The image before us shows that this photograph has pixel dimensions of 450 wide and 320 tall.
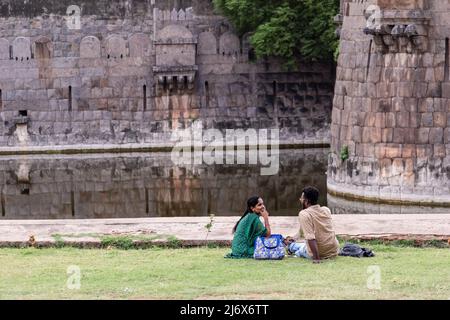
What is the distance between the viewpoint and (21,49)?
1826 inches

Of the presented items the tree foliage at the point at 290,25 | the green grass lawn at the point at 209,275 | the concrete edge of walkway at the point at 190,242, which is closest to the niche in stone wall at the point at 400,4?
the tree foliage at the point at 290,25

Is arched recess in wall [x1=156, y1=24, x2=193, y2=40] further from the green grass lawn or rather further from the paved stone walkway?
the green grass lawn

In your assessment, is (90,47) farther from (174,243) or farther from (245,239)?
(245,239)

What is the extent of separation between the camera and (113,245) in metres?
22.5

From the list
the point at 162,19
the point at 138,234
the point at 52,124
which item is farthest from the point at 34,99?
the point at 138,234

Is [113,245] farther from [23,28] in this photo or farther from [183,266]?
[23,28]

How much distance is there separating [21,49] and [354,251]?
87.7ft

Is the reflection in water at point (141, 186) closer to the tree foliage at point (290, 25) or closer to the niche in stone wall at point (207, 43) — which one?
the tree foliage at point (290, 25)

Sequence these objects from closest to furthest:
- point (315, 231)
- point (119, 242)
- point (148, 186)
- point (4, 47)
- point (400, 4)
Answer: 1. point (315, 231)
2. point (119, 242)
3. point (400, 4)
4. point (148, 186)
5. point (4, 47)

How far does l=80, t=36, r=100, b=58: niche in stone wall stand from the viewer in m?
46.5

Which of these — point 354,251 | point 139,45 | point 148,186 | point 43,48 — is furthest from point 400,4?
point 43,48

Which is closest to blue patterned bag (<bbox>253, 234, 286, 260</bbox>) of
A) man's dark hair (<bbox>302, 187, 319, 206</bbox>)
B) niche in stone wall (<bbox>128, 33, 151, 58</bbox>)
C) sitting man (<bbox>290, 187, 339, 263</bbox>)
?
sitting man (<bbox>290, 187, 339, 263</bbox>)

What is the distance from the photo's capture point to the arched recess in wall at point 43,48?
152ft
